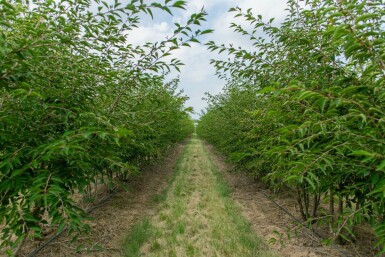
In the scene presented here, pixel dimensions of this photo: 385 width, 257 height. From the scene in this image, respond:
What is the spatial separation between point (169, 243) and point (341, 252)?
2.38 meters

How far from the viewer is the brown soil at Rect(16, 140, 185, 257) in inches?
137

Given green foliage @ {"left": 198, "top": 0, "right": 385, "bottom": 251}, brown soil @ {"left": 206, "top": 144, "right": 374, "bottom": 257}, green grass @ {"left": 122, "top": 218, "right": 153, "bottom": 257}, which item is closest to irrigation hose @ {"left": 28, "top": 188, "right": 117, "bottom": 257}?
green grass @ {"left": 122, "top": 218, "right": 153, "bottom": 257}

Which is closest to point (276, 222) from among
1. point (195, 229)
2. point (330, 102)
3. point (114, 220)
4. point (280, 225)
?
point (280, 225)

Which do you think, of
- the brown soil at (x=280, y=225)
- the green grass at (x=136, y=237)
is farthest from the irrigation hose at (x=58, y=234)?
the brown soil at (x=280, y=225)

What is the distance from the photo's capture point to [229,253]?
3.54 meters

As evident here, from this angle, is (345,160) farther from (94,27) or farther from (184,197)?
(184,197)

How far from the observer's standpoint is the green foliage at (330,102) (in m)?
A: 1.52

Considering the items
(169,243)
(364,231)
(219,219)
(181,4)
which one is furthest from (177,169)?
(181,4)

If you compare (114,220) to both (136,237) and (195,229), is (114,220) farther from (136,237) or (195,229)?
(195,229)

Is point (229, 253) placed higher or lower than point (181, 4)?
lower

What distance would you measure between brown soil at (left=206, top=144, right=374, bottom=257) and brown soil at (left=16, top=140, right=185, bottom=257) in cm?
214

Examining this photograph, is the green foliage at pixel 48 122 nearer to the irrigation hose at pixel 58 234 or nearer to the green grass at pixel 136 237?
the irrigation hose at pixel 58 234

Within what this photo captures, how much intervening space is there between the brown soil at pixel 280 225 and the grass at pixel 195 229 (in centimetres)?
24

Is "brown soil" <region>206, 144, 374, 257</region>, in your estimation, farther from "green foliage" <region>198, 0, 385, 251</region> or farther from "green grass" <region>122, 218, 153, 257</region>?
"green grass" <region>122, 218, 153, 257</region>
